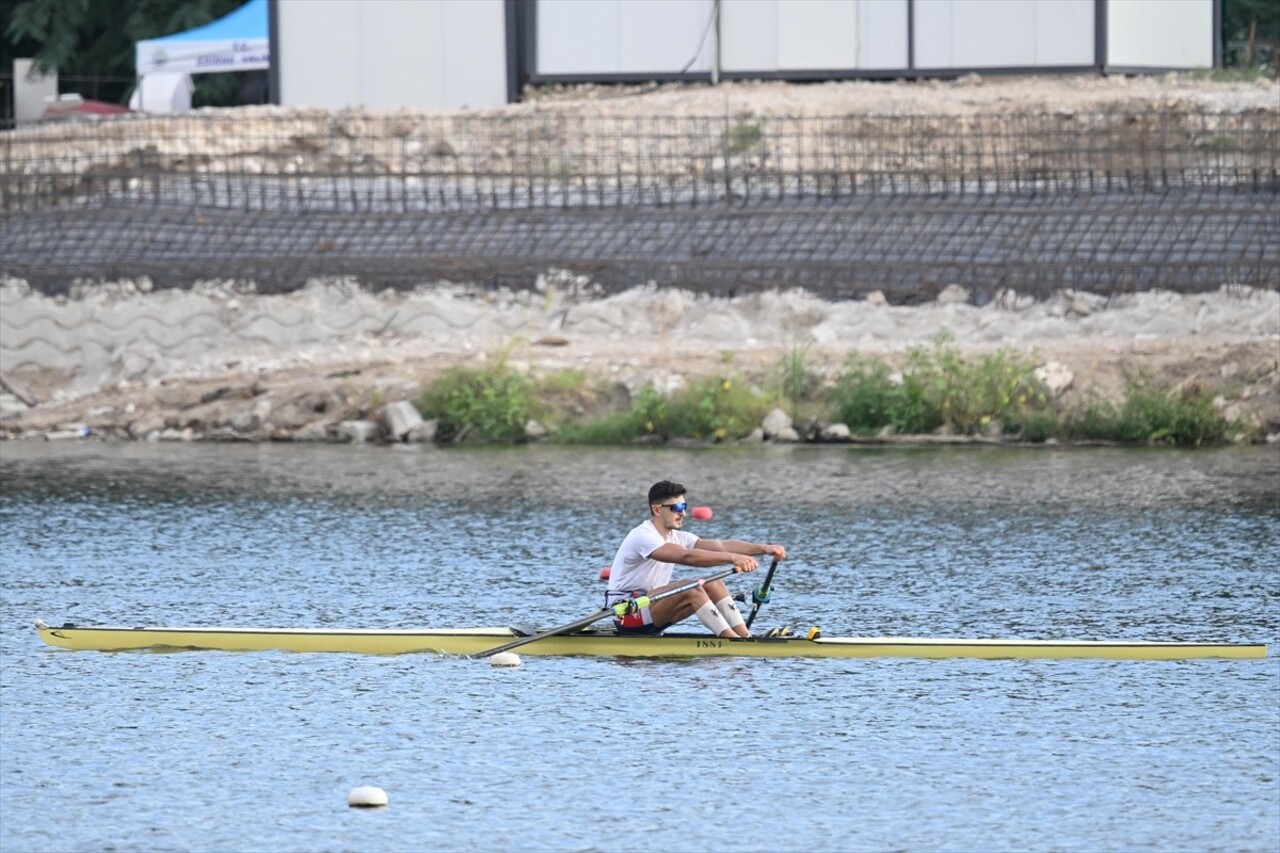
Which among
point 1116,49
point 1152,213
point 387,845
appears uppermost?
point 1116,49

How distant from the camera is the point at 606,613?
1705 centimetres

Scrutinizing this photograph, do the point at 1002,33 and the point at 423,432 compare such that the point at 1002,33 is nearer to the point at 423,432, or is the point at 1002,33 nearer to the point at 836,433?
the point at 836,433

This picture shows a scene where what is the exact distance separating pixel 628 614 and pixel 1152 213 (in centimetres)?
1785

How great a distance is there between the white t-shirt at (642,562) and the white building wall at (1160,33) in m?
24.8

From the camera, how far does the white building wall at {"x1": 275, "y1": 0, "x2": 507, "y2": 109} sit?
135 ft

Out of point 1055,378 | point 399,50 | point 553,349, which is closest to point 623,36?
point 399,50

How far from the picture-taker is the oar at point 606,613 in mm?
16914

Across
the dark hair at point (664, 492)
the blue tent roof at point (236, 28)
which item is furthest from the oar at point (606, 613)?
the blue tent roof at point (236, 28)

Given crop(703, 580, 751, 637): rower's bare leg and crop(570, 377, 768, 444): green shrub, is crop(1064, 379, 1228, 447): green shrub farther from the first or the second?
crop(703, 580, 751, 637): rower's bare leg

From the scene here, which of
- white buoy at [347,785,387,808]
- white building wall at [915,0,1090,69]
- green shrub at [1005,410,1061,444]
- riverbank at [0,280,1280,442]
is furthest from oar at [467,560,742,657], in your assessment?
white building wall at [915,0,1090,69]

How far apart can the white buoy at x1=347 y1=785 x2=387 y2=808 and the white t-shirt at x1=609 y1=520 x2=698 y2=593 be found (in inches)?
154

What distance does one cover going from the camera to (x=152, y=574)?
69.2 ft

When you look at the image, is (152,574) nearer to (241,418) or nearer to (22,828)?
(22,828)

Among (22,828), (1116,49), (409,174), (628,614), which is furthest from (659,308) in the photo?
(22,828)
